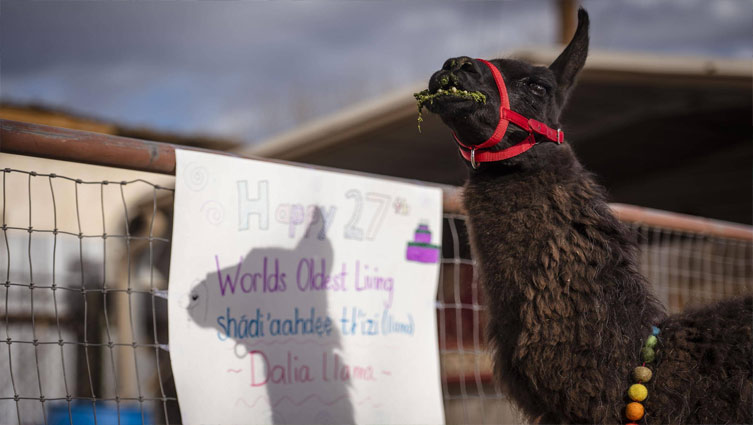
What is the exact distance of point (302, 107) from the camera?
15883 millimetres

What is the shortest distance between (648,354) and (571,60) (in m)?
1.26

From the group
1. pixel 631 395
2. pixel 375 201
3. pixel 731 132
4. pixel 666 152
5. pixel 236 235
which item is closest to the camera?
pixel 631 395

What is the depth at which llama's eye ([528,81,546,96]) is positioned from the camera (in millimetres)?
2588

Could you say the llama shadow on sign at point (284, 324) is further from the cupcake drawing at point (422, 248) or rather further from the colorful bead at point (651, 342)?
the colorful bead at point (651, 342)

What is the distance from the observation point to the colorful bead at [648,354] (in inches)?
88.3

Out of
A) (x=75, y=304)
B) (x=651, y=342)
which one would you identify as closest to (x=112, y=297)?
(x=75, y=304)

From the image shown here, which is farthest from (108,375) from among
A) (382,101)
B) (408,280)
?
(408,280)

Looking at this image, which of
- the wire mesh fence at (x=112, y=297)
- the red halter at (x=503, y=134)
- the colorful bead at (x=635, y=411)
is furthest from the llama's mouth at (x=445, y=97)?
the wire mesh fence at (x=112, y=297)

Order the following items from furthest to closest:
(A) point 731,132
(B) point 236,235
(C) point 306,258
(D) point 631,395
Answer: (A) point 731,132
(C) point 306,258
(B) point 236,235
(D) point 631,395

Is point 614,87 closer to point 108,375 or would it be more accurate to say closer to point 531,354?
point 531,354

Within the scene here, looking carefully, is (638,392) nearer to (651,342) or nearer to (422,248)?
(651,342)

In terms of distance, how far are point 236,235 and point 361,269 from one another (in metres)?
0.64

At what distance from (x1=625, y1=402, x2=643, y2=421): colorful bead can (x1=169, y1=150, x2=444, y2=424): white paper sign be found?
43.8 inches

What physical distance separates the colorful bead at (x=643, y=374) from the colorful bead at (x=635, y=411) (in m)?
0.08
